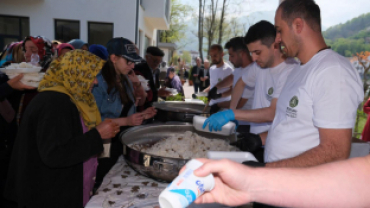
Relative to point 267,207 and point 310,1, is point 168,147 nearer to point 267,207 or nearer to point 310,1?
point 267,207

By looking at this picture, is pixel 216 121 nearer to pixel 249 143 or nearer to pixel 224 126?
pixel 224 126

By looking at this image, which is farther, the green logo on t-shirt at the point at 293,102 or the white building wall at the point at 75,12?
the white building wall at the point at 75,12

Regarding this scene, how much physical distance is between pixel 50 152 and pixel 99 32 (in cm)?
881

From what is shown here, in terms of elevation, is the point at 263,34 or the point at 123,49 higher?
the point at 263,34

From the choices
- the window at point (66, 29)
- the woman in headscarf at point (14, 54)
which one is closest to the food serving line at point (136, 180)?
the woman in headscarf at point (14, 54)

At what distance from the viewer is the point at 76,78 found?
158 centimetres

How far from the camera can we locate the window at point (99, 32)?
9266mm

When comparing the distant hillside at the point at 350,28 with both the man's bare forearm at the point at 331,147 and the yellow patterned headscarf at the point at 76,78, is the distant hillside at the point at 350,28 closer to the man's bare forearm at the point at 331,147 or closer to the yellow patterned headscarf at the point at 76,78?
the man's bare forearm at the point at 331,147

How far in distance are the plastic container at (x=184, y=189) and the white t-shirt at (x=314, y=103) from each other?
75cm

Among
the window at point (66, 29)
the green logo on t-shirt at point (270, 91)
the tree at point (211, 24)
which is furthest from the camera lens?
the tree at point (211, 24)

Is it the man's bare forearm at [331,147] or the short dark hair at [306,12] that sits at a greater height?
the short dark hair at [306,12]

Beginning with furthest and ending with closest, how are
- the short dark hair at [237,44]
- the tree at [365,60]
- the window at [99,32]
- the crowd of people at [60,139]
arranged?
the window at [99,32], the tree at [365,60], the short dark hair at [237,44], the crowd of people at [60,139]

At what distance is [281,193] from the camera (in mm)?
729

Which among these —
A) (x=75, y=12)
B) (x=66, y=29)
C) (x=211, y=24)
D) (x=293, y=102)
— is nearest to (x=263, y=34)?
(x=293, y=102)
